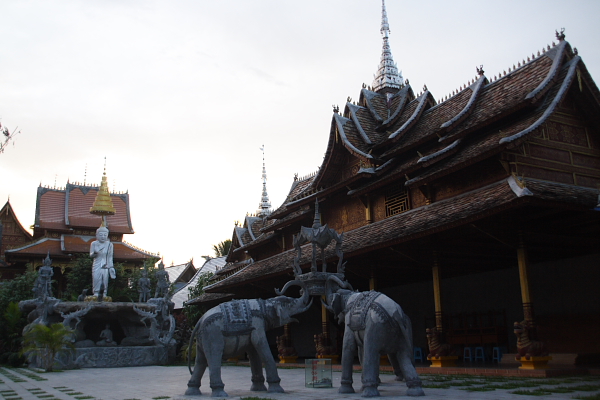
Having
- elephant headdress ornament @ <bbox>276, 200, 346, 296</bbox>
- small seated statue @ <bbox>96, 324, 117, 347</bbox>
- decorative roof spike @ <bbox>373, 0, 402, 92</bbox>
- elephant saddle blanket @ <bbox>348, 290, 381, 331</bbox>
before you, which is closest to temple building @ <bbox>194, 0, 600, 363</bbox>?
elephant headdress ornament @ <bbox>276, 200, 346, 296</bbox>

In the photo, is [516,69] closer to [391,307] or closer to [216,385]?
[391,307]

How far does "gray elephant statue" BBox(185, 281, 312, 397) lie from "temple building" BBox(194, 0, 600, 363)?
4556 millimetres

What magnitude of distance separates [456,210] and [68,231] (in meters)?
37.7

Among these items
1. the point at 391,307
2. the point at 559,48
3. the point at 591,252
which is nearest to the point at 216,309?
the point at 391,307

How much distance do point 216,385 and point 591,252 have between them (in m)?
9.97

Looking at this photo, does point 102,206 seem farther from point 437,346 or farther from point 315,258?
point 437,346

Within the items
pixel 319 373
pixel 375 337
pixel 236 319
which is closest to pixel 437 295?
pixel 319 373

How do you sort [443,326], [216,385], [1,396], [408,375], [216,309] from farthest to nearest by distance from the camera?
[443,326] → [1,396] → [216,309] → [216,385] → [408,375]

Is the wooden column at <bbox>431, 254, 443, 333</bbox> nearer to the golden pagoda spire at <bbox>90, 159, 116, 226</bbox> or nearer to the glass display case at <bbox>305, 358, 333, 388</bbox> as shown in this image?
the glass display case at <bbox>305, 358, 333, 388</bbox>

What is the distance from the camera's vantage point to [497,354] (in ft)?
47.1

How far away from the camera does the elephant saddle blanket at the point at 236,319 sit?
853 cm

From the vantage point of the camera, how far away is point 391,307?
7.89 meters

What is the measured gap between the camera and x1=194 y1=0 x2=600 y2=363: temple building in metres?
11.8

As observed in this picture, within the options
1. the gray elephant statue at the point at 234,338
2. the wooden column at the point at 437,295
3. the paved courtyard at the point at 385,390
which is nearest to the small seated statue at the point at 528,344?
the paved courtyard at the point at 385,390
